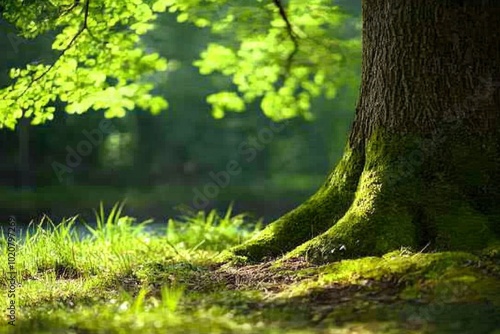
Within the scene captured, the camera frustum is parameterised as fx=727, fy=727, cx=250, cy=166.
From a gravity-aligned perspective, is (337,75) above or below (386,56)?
below

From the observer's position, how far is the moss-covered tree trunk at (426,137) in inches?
179

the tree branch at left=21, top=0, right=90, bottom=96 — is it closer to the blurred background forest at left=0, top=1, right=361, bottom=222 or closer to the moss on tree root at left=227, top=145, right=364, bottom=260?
the moss on tree root at left=227, top=145, right=364, bottom=260

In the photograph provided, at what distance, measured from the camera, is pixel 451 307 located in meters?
3.42

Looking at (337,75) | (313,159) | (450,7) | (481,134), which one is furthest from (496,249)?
(313,159)

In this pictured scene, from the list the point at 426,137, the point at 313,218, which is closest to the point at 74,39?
the point at 313,218

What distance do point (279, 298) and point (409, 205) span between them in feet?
4.24

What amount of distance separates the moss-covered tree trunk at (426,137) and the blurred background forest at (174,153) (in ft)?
57.3

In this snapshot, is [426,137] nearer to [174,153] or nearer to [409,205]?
[409,205]

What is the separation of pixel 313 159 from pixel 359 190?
23.3m

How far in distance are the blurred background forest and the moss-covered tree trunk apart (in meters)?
17.5

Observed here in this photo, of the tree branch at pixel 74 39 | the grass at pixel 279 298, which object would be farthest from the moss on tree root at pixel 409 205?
the tree branch at pixel 74 39

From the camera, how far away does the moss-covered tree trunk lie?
Answer: 4559 mm

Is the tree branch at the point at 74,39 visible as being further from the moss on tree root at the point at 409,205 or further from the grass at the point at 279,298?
the moss on tree root at the point at 409,205

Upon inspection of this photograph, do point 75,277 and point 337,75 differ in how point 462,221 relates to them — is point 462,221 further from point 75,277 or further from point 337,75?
point 337,75
